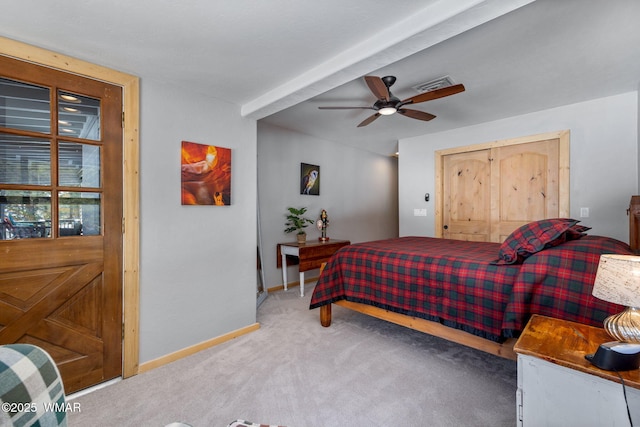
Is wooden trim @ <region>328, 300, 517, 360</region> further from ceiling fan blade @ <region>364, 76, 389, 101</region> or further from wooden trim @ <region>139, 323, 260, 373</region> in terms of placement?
ceiling fan blade @ <region>364, 76, 389, 101</region>

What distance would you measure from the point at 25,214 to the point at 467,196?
14.9 ft

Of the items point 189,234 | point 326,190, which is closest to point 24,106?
point 189,234

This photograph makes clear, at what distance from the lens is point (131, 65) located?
6.50 ft

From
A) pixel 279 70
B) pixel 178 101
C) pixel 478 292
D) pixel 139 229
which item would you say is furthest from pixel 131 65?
pixel 478 292

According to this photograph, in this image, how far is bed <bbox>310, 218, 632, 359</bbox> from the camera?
155 centimetres

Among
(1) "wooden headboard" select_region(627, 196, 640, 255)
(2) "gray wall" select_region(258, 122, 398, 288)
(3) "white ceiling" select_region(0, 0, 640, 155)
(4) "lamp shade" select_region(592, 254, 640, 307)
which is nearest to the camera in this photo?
(4) "lamp shade" select_region(592, 254, 640, 307)

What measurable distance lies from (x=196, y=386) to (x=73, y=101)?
80.9 inches

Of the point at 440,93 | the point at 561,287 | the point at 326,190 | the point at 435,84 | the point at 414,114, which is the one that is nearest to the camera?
the point at 561,287

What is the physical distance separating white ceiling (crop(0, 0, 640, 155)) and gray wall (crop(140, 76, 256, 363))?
0.72ft

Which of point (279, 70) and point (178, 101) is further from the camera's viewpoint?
point (178, 101)

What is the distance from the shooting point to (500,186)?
3816 millimetres

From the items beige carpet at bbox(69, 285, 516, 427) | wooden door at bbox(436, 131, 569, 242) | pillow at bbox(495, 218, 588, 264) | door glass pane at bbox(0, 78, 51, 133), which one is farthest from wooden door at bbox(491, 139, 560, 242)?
door glass pane at bbox(0, 78, 51, 133)

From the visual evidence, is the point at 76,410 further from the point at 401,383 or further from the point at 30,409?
the point at 401,383

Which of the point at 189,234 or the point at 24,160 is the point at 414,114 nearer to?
the point at 189,234
